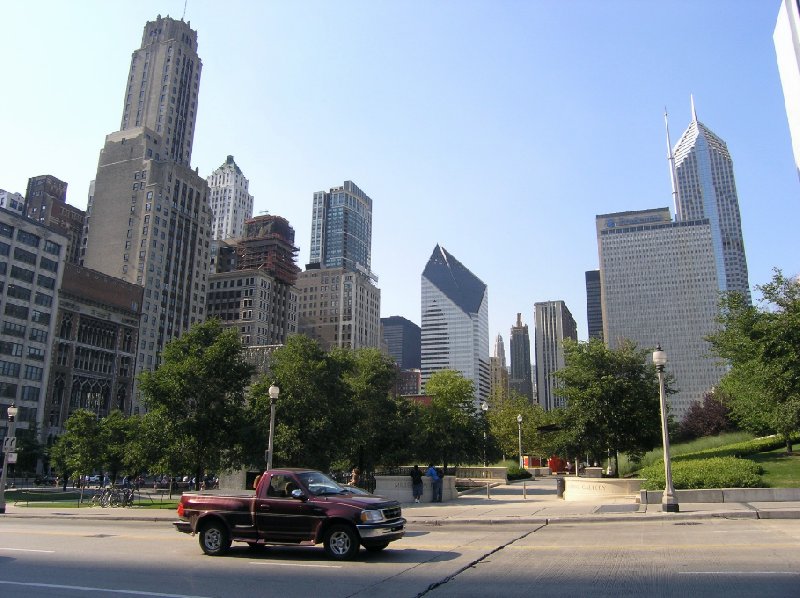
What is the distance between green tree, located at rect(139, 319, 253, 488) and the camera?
31.6m

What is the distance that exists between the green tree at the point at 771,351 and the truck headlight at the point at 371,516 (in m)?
22.0

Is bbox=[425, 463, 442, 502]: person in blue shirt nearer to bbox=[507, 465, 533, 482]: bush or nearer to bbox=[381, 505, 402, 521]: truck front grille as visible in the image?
bbox=[381, 505, 402, 521]: truck front grille

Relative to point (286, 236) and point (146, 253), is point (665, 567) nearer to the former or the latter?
point (146, 253)

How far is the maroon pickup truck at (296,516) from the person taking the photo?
13242 millimetres

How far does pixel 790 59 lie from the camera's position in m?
54.1

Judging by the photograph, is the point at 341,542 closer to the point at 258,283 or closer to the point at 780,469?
the point at 780,469

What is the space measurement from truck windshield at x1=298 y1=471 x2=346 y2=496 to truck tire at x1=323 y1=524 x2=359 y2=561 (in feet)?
3.14

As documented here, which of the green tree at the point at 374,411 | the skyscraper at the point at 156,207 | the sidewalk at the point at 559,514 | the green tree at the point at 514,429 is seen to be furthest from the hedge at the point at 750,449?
the skyscraper at the point at 156,207

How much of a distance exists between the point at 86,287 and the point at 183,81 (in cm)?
7363

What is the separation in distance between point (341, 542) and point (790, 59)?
59.8m

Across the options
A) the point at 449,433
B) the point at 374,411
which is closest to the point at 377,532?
the point at 374,411

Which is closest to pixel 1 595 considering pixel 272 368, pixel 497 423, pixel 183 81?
pixel 272 368

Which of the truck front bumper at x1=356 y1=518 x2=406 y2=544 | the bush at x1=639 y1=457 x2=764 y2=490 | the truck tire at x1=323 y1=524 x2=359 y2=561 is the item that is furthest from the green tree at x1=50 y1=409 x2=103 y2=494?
the truck front bumper at x1=356 y1=518 x2=406 y2=544

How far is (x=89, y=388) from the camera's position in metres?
116
